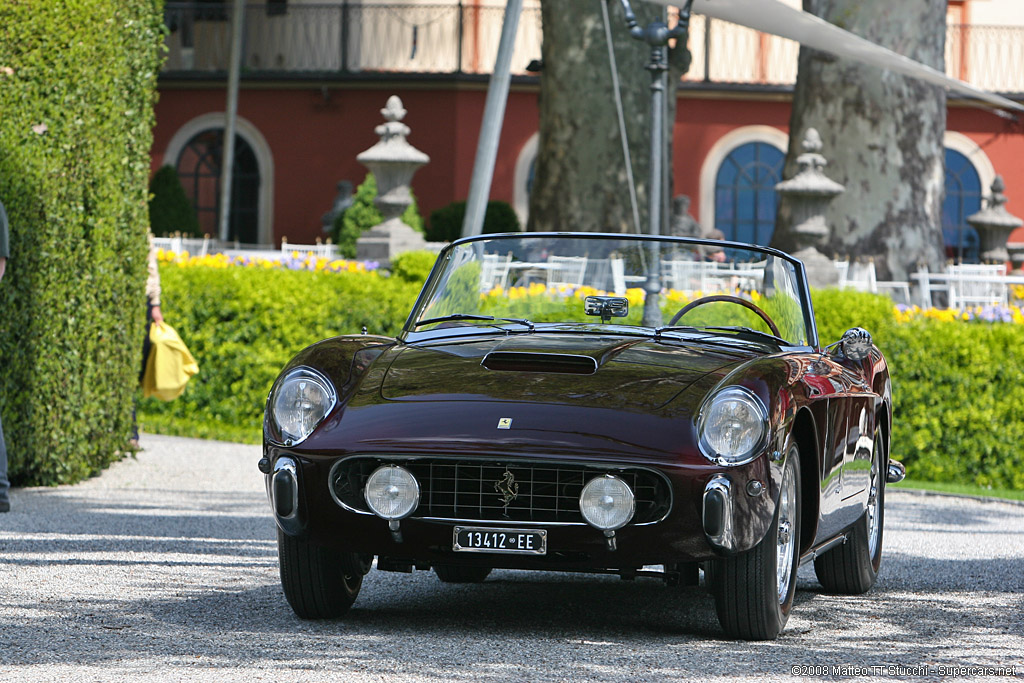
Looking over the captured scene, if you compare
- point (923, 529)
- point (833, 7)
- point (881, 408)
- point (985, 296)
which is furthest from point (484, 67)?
point (881, 408)

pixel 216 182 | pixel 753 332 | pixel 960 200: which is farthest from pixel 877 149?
pixel 216 182

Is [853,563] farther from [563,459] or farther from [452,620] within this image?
[563,459]

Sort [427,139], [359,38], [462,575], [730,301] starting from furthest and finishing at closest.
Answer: [359,38]
[427,139]
[730,301]
[462,575]

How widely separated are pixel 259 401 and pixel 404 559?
7.61 m

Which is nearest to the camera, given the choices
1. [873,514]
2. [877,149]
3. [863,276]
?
[873,514]

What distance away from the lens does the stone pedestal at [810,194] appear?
1970 cm

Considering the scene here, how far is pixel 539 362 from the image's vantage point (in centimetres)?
539

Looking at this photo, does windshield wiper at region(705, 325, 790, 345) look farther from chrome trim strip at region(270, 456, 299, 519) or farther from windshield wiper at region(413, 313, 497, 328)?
chrome trim strip at region(270, 456, 299, 519)

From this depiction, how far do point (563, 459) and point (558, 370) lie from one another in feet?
1.85

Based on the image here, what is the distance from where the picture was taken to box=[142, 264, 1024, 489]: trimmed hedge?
1154cm

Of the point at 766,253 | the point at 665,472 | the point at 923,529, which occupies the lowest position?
the point at 923,529

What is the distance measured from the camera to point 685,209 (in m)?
28.9

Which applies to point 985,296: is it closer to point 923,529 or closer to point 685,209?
point 685,209

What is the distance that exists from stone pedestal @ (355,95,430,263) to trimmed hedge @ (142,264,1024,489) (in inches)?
212
